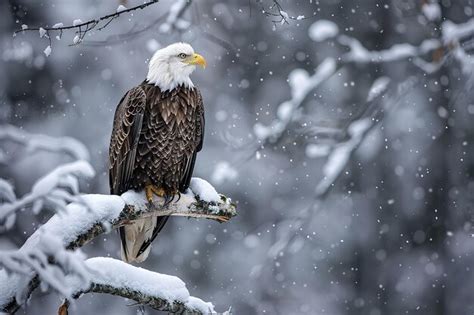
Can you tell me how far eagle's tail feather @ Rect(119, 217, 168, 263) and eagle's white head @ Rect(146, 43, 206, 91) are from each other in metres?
0.83

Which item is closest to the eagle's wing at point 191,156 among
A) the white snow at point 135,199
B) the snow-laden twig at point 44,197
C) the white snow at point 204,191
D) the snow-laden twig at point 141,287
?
the white snow at point 204,191

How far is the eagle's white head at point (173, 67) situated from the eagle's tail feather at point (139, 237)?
830 mm

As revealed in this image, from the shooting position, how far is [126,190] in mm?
5426

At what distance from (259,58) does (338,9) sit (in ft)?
4.62

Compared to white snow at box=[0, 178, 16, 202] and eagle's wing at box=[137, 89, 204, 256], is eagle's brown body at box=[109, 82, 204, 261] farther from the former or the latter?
white snow at box=[0, 178, 16, 202]

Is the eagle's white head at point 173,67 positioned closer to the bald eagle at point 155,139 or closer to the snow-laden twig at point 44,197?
the bald eagle at point 155,139

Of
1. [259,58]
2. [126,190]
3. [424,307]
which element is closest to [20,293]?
[126,190]

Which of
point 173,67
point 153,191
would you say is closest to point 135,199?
point 153,191

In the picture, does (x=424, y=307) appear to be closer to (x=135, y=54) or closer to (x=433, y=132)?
(x=433, y=132)

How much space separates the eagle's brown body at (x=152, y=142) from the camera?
544 centimetres

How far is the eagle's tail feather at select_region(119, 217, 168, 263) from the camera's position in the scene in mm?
5652

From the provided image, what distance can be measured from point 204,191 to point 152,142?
0.68 m

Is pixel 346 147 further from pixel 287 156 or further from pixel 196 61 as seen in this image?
pixel 287 156

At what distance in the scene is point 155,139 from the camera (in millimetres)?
5492
